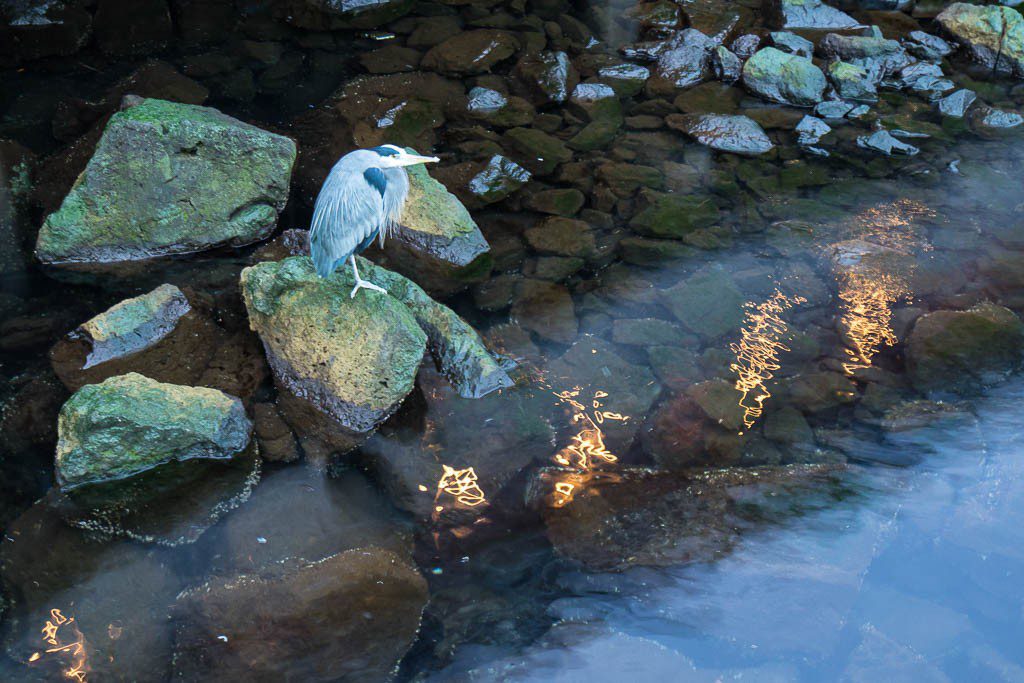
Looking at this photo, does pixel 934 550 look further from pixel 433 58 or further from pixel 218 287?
pixel 433 58

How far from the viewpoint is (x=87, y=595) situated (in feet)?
9.61

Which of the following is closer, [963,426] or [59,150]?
[963,426]

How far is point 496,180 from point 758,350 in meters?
1.88

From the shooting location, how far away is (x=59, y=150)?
4992mm

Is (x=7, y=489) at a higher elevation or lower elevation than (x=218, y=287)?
lower

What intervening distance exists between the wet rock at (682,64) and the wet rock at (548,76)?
0.64 m

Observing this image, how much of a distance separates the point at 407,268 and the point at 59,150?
7.93 feet

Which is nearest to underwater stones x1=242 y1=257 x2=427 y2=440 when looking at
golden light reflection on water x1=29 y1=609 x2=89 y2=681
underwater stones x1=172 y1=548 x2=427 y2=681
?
underwater stones x1=172 y1=548 x2=427 y2=681

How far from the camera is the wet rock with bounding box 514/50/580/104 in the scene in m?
5.86

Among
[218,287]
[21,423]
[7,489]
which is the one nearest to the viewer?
[7,489]

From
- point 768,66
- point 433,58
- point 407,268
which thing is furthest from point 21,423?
point 768,66

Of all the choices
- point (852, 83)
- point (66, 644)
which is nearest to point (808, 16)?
point (852, 83)

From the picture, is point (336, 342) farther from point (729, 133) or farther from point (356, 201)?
point (729, 133)

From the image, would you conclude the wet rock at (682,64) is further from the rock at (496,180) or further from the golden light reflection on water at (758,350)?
the golden light reflection on water at (758,350)
